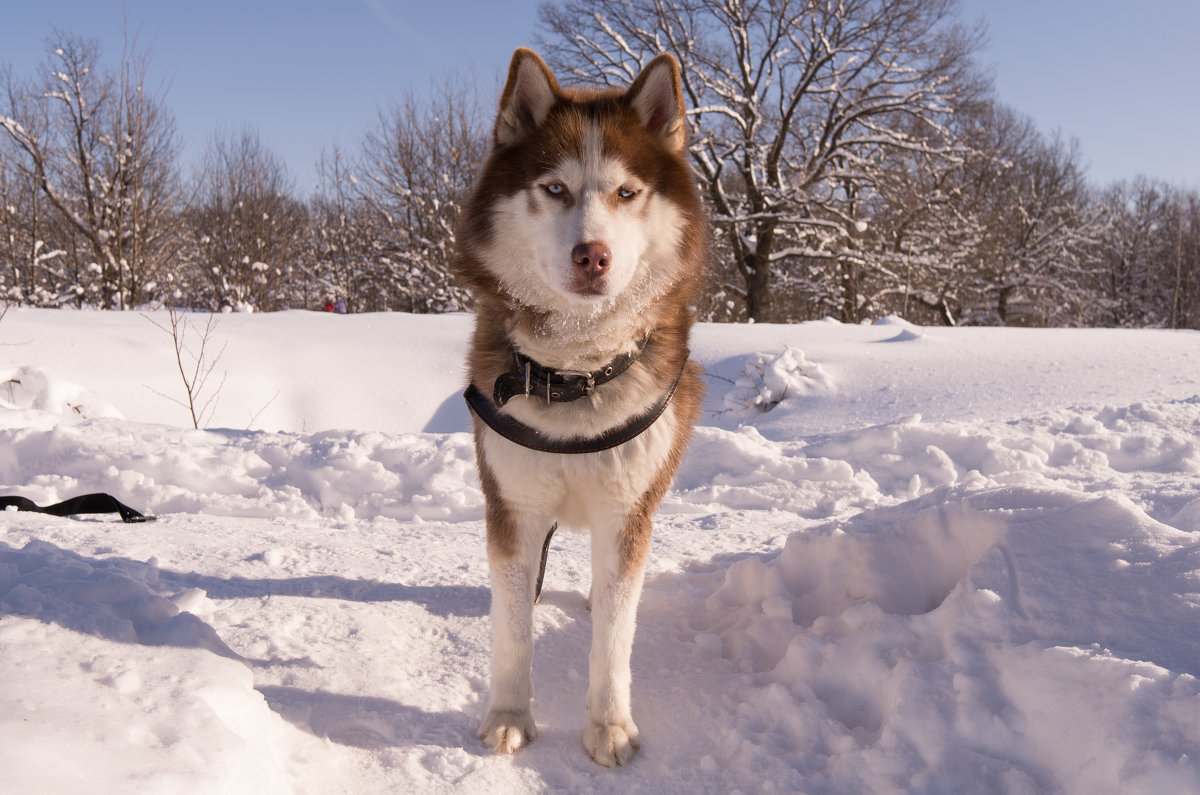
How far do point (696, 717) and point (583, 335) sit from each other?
117cm

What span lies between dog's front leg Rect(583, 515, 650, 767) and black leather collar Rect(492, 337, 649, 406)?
413 millimetres

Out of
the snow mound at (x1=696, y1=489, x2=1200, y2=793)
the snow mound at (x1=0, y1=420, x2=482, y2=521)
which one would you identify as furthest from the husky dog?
the snow mound at (x1=0, y1=420, x2=482, y2=521)

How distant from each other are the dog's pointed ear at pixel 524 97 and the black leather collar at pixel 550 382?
2.31 feet

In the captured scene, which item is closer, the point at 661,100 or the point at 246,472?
the point at 661,100

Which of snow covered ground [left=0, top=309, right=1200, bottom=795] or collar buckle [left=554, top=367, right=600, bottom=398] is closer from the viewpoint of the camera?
snow covered ground [left=0, top=309, right=1200, bottom=795]

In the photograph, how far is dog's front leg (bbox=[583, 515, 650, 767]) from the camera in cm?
189

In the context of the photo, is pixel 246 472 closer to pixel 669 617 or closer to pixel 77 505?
pixel 77 505

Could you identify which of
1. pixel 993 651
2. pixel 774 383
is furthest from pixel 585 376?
pixel 774 383

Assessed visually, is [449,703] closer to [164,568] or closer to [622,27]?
[164,568]

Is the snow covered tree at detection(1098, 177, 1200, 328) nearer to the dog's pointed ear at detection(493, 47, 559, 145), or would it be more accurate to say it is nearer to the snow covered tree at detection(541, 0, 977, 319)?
the snow covered tree at detection(541, 0, 977, 319)

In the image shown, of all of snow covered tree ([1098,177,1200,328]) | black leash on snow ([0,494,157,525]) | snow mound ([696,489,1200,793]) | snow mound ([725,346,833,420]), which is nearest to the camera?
snow mound ([696,489,1200,793])

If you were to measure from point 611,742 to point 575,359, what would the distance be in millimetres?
1042

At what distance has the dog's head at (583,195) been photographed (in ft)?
5.93

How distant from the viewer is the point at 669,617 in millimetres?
2719
